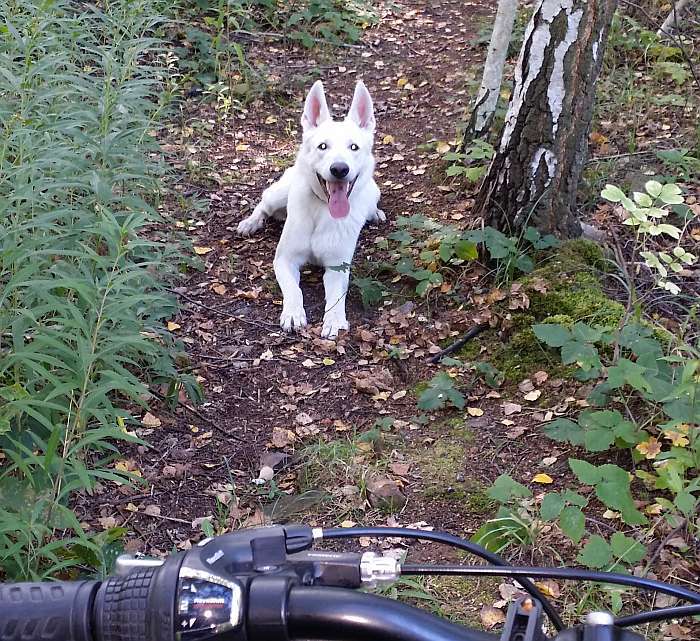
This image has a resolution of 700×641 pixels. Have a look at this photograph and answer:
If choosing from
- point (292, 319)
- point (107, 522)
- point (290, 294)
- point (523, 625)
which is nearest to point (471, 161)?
point (290, 294)

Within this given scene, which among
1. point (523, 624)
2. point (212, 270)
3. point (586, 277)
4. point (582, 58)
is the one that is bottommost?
point (212, 270)

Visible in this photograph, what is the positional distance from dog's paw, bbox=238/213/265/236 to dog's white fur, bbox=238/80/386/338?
34cm

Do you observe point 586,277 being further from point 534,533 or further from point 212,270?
point 212,270

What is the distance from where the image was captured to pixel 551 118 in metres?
4.47

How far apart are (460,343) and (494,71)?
249 centimetres

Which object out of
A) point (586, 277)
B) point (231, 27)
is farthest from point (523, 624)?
point (231, 27)

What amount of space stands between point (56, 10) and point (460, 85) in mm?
4412

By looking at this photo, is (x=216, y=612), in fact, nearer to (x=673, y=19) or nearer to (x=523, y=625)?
(x=523, y=625)

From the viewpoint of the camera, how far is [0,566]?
254 centimetres

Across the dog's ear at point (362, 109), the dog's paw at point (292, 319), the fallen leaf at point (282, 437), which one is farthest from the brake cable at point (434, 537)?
the dog's ear at point (362, 109)

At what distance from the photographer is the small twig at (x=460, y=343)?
4.34 meters

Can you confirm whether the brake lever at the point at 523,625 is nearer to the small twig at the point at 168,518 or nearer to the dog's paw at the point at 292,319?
the small twig at the point at 168,518

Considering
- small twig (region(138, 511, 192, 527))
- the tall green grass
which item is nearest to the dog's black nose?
the tall green grass

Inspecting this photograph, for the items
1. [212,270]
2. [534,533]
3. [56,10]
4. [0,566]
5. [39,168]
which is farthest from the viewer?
[212,270]
